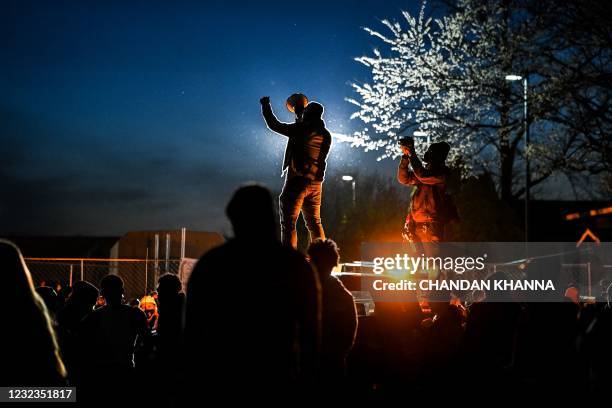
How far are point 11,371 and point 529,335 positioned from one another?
4.44m

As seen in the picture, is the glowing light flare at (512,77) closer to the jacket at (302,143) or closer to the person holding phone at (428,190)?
the person holding phone at (428,190)

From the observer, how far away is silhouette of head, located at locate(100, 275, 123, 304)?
5699 mm

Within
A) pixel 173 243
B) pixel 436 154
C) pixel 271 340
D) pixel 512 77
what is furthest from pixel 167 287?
pixel 173 243

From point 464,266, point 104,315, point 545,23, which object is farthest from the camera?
point 545,23

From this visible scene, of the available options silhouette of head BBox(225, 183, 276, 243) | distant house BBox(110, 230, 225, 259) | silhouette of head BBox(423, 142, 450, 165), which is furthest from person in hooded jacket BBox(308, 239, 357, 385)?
distant house BBox(110, 230, 225, 259)

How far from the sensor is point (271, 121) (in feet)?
27.8

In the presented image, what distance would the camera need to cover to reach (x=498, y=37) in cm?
2012

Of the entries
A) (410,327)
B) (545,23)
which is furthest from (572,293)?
(545,23)

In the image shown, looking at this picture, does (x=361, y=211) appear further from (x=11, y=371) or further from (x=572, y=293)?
(x=11, y=371)

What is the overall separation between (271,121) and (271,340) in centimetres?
562

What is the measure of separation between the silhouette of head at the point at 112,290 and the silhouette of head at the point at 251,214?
273 cm

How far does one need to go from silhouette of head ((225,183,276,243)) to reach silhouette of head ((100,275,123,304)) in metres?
2.73

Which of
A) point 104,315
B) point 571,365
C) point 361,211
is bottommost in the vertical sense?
point 571,365

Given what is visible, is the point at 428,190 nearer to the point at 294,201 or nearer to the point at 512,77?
the point at 294,201
